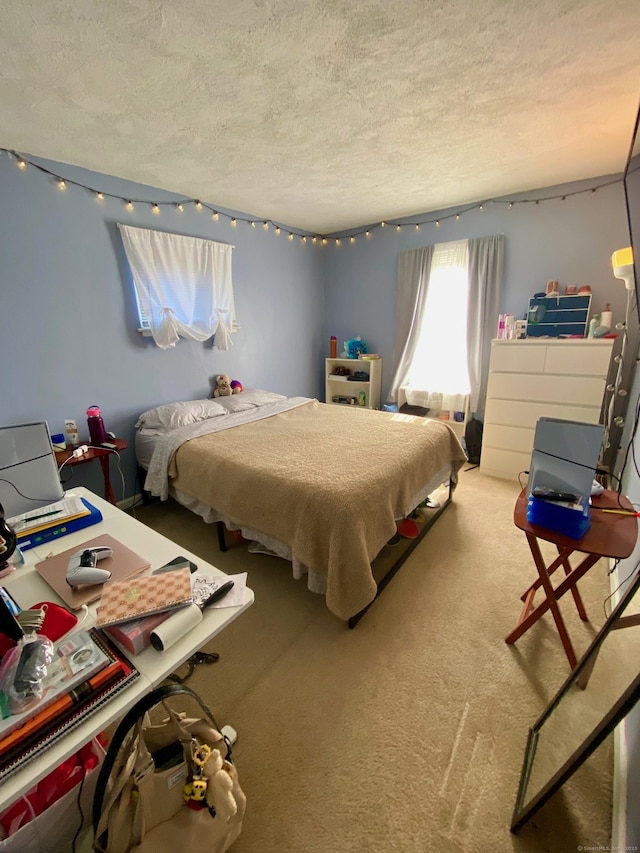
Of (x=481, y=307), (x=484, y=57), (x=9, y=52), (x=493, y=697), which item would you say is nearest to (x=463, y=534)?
(x=493, y=697)

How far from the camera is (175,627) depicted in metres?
0.81

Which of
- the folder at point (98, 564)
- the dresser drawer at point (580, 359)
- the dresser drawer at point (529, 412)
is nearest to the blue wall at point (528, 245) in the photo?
the dresser drawer at point (580, 359)

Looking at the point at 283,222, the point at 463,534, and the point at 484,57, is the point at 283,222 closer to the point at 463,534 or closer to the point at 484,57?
→ the point at 484,57

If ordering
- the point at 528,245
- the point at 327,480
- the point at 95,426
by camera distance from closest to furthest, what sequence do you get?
1. the point at 327,480
2. the point at 95,426
3. the point at 528,245

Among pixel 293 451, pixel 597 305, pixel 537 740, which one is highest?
pixel 597 305

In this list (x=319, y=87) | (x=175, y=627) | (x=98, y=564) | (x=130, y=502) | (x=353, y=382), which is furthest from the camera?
(x=353, y=382)

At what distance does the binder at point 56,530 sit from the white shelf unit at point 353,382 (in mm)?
3214

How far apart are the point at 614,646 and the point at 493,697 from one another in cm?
67

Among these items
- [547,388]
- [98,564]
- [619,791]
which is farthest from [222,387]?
[619,791]

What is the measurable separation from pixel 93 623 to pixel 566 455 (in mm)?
1713

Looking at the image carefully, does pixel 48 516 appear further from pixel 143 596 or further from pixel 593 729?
pixel 593 729

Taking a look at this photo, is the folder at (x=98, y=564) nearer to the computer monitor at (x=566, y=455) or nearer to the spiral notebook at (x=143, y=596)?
the spiral notebook at (x=143, y=596)

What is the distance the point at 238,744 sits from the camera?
1282 millimetres

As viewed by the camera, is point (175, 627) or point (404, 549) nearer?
point (175, 627)
